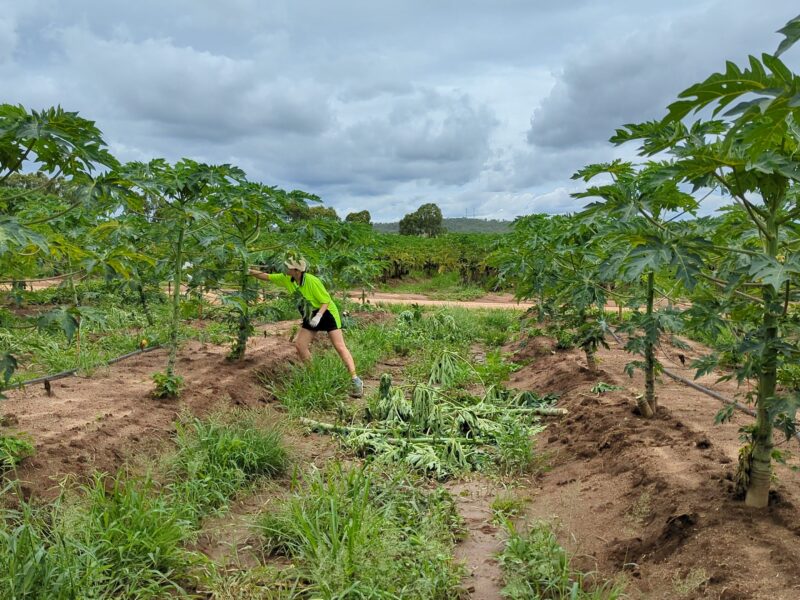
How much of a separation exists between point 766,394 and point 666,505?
2.95 ft

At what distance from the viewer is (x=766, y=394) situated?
283 cm

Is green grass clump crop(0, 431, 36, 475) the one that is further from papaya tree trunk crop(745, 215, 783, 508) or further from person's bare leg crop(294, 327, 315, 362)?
papaya tree trunk crop(745, 215, 783, 508)

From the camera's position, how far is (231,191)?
5.65 meters

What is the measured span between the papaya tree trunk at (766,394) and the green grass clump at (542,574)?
90 centimetres

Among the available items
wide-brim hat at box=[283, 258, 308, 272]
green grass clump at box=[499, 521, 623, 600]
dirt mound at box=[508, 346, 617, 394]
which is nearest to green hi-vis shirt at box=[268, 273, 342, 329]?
wide-brim hat at box=[283, 258, 308, 272]

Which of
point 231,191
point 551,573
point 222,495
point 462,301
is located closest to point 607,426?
point 551,573

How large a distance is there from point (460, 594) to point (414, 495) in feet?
3.09

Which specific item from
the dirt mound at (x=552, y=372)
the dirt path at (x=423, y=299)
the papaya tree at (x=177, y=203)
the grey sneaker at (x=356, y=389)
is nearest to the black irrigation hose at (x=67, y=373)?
the papaya tree at (x=177, y=203)

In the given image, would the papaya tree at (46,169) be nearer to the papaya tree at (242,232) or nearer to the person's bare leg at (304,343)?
the papaya tree at (242,232)

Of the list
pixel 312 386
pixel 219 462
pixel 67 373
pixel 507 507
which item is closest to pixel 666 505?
pixel 507 507

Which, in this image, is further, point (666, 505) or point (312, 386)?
point (312, 386)

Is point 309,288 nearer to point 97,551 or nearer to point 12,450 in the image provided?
point 12,450

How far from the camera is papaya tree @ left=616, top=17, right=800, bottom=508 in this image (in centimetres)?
183

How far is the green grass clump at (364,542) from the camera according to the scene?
288 cm
